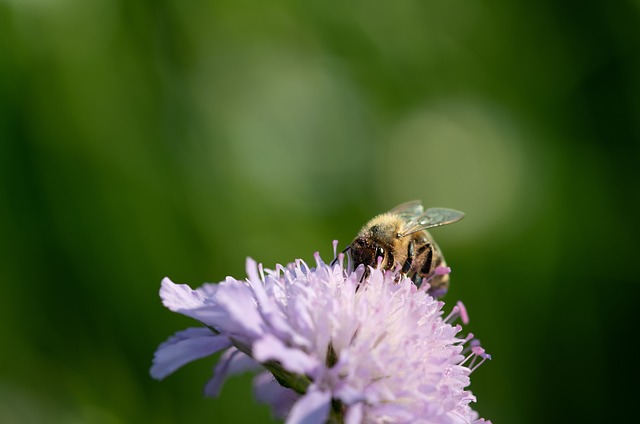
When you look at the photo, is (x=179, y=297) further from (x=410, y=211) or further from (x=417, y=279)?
(x=410, y=211)

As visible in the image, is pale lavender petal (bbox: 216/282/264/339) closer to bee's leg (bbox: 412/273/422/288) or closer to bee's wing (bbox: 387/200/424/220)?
bee's leg (bbox: 412/273/422/288)

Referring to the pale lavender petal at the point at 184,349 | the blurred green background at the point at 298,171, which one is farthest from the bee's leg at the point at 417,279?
the blurred green background at the point at 298,171

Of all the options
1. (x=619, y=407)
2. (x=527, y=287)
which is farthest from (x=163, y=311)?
(x=619, y=407)

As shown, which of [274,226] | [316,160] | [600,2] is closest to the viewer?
[274,226]

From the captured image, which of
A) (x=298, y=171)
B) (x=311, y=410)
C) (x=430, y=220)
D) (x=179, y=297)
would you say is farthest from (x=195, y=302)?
(x=298, y=171)

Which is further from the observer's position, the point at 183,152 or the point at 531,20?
the point at 531,20

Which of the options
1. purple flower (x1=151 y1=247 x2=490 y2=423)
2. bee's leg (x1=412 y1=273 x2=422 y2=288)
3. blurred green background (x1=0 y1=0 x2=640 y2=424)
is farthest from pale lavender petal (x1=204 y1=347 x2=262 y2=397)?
blurred green background (x1=0 y1=0 x2=640 y2=424)

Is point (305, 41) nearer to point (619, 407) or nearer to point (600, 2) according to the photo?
point (600, 2)
